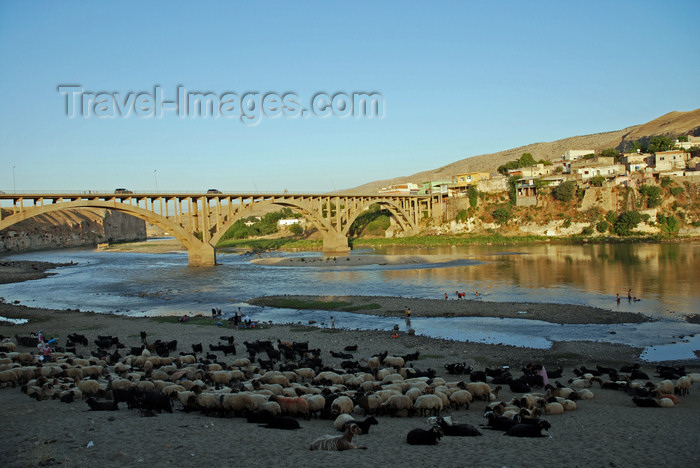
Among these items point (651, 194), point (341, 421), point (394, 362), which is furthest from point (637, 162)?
point (341, 421)

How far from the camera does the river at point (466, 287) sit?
82.6 ft

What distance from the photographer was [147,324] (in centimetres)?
2891

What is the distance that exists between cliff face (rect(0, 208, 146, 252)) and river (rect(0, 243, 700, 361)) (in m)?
50.9

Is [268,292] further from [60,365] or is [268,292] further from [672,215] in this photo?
[672,215]

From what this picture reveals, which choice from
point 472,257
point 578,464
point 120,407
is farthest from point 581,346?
point 472,257

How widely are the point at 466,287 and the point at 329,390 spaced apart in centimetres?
2839

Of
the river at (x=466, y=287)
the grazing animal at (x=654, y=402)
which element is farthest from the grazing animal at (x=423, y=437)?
the river at (x=466, y=287)

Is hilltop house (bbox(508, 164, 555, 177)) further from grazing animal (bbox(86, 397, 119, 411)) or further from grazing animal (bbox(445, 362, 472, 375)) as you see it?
grazing animal (bbox(86, 397, 119, 411))

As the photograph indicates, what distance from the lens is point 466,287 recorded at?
4091 cm

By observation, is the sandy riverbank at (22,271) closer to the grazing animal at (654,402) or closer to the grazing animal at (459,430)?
the grazing animal at (459,430)

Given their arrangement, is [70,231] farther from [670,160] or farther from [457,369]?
[457,369]

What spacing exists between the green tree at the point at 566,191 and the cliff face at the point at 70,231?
9958 centimetres

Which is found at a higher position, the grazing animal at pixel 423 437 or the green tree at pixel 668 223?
the green tree at pixel 668 223

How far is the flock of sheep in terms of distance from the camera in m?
11.9
